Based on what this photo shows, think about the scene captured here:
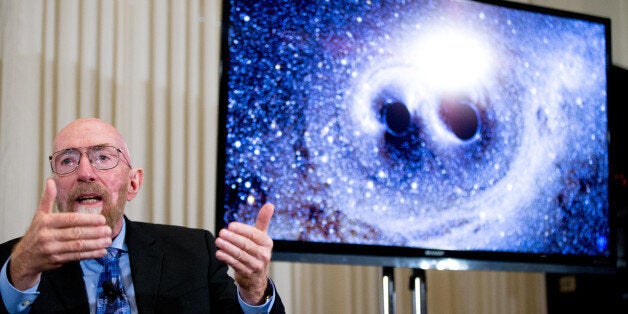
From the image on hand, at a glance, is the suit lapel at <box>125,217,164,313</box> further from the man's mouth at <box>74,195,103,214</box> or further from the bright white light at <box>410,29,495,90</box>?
the bright white light at <box>410,29,495,90</box>

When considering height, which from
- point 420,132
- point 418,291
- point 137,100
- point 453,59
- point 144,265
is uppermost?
point 453,59

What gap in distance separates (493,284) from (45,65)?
2216 millimetres

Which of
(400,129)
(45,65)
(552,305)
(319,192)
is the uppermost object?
(45,65)

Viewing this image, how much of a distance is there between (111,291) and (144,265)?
0.13 m

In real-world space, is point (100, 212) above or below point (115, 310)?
above

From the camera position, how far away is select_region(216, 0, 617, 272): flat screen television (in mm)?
2832

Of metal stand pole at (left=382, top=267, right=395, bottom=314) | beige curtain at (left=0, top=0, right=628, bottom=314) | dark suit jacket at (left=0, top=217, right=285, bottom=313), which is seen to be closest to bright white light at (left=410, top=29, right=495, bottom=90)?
metal stand pole at (left=382, top=267, right=395, bottom=314)

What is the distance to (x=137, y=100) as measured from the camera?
3398mm

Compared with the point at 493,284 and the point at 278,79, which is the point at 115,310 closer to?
the point at 278,79

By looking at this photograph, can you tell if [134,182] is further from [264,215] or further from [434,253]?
[434,253]

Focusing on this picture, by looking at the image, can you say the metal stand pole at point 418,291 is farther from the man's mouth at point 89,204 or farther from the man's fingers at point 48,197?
the man's fingers at point 48,197

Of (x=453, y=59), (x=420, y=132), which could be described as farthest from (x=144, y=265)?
(x=453, y=59)

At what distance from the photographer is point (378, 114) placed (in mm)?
3049

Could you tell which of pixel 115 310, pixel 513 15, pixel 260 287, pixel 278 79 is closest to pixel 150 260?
pixel 115 310
